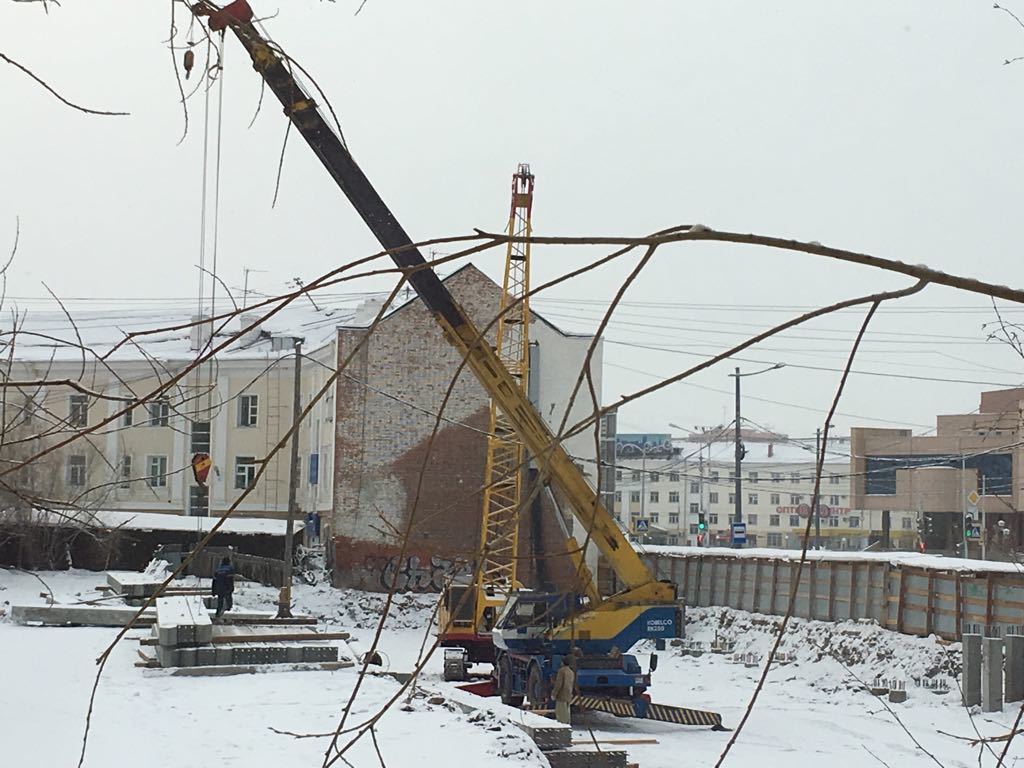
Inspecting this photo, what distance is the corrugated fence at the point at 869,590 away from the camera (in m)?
26.8

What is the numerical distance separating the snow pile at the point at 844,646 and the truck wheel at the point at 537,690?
257 inches

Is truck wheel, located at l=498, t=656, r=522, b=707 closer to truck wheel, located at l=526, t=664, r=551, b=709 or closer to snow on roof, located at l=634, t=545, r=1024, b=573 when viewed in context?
truck wheel, located at l=526, t=664, r=551, b=709

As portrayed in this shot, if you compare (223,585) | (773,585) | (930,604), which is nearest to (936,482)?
(773,585)

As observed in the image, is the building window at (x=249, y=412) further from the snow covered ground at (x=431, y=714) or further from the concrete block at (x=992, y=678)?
the concrete block at (x=992, y=678)

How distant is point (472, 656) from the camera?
→ 27.4 meters

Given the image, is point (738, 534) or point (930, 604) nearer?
point (930, 604)

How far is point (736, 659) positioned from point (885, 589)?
4.20m

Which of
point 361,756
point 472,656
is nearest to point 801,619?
point 472,656

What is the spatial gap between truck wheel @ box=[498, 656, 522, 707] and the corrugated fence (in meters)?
3.14

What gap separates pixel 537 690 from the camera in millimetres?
21094

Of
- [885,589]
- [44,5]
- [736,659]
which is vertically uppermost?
[44,5]

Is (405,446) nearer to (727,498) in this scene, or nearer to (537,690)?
(537,690)

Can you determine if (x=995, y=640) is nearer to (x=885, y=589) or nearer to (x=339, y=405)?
(x=885, y=589)

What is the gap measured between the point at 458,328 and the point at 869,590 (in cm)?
1867
